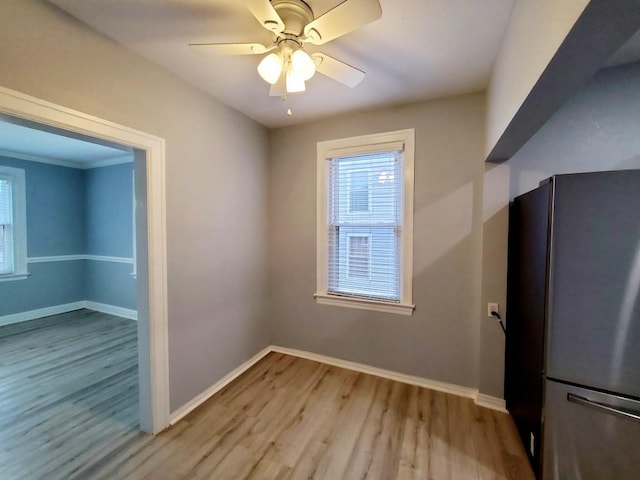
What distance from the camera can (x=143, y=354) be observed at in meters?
1.84

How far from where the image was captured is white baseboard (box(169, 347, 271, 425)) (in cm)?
200

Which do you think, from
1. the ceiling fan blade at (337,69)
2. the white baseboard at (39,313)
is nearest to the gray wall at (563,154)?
the ceiling fan blade at (337,69)

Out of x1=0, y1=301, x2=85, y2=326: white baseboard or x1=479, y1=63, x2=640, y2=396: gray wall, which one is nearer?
x1=479, y1=63, x2=640, y2=396: gray wall

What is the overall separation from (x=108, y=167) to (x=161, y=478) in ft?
15.6

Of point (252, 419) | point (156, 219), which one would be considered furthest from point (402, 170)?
point (252, 419)

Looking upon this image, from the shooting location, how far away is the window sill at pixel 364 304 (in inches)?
96.8

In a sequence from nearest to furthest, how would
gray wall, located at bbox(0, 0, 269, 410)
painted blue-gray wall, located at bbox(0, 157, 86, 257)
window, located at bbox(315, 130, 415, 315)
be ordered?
gray wall, located at bbox(0, 0, 269, 410) → window, located at bbox(315, 130, 415, 315) → painted blue-gray wall, located at bbox(0, 157, 86, 257)

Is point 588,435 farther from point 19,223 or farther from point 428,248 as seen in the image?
point 19,223

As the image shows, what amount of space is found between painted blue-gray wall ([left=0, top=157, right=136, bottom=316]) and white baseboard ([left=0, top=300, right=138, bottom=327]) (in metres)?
0.07

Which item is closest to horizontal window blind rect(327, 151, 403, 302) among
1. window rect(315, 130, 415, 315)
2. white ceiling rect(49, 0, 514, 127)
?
window rect(315, 130, 415, 315)

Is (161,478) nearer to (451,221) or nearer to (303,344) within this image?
(303,344)

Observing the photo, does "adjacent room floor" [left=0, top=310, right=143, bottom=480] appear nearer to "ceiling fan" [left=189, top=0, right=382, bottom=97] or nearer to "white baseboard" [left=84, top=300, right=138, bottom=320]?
"white baseboard" [left=84, top=300, right=138, bottom=320]

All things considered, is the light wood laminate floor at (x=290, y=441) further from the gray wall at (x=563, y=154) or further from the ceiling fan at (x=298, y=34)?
the ceiling fan at (x=298, y=34)

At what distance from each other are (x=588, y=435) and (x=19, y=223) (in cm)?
661
